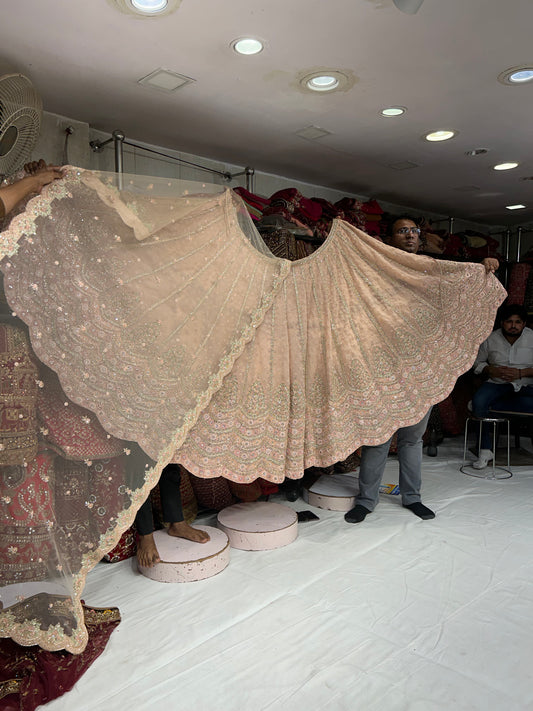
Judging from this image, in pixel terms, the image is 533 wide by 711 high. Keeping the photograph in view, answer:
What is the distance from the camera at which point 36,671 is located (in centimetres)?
158

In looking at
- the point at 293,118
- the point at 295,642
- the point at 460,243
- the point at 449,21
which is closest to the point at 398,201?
the point at 460,243

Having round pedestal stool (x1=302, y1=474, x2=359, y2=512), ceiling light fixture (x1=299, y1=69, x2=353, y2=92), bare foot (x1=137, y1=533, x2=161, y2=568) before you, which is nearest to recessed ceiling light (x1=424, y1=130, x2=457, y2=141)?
ceiling light fixture (x1=299, y1=69, x2=353, y2=92)

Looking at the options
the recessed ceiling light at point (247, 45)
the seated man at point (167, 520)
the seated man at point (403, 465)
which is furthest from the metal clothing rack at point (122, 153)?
the seated man at point (167, 520)

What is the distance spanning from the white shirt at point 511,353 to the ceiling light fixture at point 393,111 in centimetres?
205

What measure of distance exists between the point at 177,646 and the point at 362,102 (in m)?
2.70

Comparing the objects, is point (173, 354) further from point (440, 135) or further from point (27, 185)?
point (440, 135)

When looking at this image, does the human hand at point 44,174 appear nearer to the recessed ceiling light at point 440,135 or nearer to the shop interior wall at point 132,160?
the shop interior wall at point 132,160

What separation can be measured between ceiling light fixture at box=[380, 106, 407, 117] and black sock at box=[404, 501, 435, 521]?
2.19m

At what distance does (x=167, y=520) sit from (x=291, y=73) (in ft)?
7.04

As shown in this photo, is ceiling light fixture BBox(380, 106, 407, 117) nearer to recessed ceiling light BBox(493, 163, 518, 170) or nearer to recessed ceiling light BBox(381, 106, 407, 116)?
recessed ceiling light BBox(381, 106, 407, 116)

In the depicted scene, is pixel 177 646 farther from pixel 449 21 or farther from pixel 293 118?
pixel 293 118

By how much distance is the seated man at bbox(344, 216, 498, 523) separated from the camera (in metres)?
2.94

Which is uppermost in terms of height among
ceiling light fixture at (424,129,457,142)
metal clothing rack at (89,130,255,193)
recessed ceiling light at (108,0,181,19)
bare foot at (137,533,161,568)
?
ceiling light fixture at (424,129,457,142)

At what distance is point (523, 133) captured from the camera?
11.5 ft
